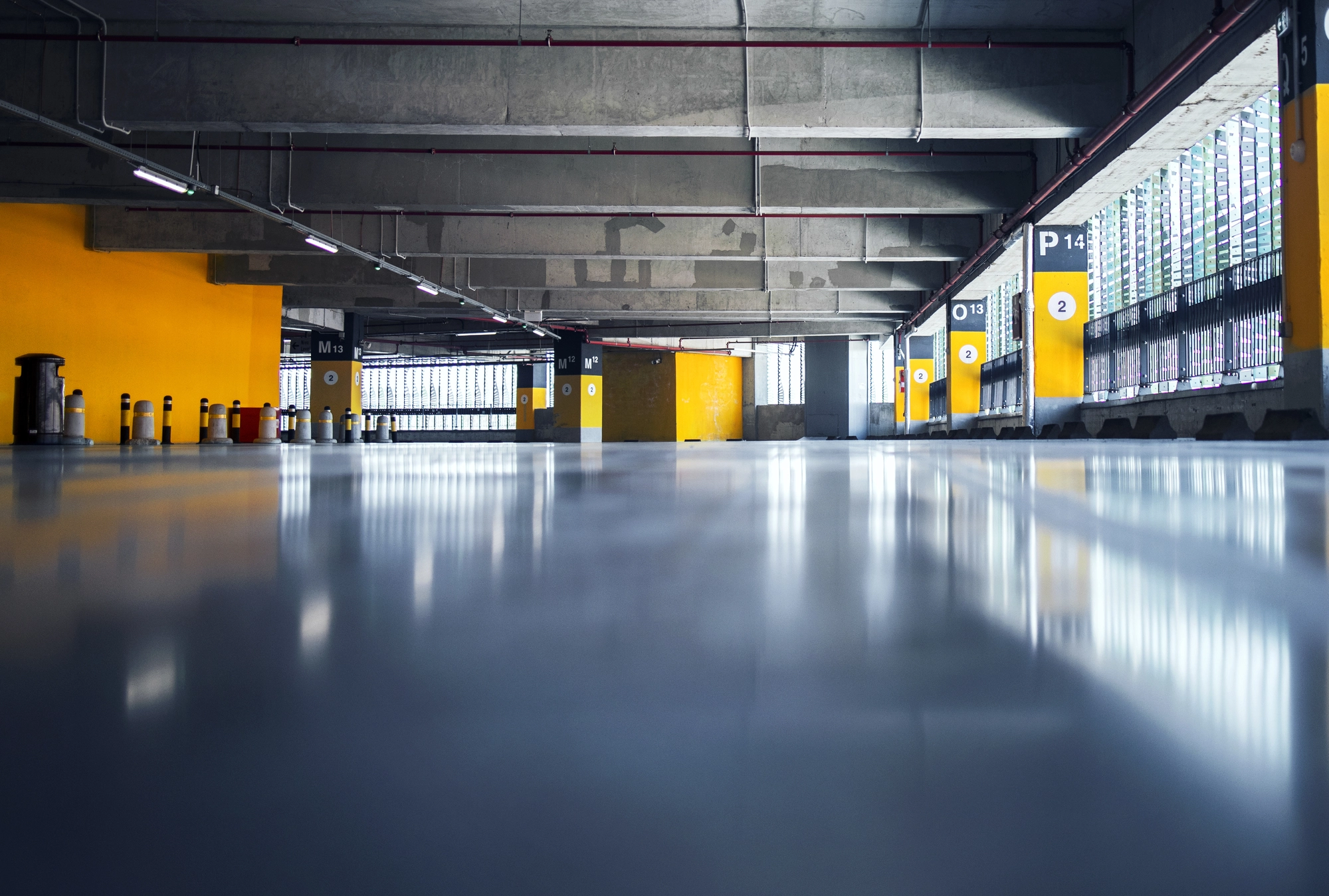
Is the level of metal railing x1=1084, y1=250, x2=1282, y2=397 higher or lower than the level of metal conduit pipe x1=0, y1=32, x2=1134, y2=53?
lower

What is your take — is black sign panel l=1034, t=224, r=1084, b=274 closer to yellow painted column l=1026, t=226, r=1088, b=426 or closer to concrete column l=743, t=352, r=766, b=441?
yellow painted column l=1026, t=226, r=1088, b=426

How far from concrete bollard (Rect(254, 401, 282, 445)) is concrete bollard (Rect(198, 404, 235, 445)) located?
36.6 inches

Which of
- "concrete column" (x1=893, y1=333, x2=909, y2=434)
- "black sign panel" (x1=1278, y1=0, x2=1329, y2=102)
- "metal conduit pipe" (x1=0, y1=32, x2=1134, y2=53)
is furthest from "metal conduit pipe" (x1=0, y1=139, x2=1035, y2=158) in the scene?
"concrete column" (x1=893, y1=333, x2=909, y2=434)

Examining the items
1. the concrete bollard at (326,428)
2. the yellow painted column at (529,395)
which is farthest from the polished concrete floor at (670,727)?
the yellow painted column at (529,395)

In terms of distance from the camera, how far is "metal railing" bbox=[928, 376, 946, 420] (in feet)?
90.7

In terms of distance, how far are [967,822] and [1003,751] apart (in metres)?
0.07

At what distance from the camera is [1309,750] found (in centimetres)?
34

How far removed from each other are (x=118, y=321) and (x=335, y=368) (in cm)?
1075

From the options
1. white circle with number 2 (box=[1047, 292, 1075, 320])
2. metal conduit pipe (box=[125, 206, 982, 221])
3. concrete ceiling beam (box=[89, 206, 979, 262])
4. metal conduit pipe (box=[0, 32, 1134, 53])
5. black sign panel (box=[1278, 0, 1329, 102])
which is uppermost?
metal conduit pipe (box=[0, 32, 1134, 53])

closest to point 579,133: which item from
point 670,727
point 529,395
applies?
point 670,727

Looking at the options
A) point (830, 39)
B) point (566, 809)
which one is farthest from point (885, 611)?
point (830, 39)

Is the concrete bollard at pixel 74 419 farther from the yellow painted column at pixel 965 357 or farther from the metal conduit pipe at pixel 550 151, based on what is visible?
the yellow painted column at pixel 965 357

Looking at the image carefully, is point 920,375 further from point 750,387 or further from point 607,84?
point 607,84

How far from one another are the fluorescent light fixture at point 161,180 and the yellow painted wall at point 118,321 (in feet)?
14.8
